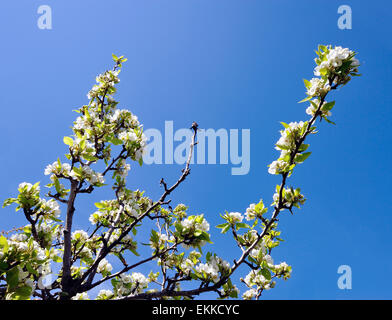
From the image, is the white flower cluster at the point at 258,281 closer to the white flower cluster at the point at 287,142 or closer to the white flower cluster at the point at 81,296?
the white flower cluster at the point at 287,142

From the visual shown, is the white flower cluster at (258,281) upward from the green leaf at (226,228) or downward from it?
downward

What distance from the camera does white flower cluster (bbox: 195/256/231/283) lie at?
3.55 metres

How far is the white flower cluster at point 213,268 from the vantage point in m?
3.55

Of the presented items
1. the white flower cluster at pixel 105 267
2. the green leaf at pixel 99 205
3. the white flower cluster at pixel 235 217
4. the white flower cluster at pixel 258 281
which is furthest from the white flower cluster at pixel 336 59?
the white flower cluster at pixel 105 267

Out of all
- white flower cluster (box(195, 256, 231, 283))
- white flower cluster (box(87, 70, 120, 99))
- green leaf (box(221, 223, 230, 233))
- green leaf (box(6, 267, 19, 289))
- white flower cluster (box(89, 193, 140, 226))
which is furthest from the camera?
white flower cluster (box(87, 70, 120, 99))

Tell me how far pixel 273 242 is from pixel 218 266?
1.22 meters

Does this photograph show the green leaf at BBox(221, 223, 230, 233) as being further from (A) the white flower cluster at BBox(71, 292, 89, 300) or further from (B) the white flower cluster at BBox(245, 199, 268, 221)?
(A) the white flower cluster at BBox(71, 292, 89, 300)

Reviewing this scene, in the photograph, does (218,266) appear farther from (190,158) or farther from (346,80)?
(346,80)

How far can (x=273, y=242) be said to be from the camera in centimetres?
441

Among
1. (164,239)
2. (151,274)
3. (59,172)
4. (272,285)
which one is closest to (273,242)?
(272,285)

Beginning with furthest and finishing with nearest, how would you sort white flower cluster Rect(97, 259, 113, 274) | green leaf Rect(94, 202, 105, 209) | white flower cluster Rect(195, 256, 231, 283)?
1. white flower cluster Rect(97, 259, 113, 274)
2. green leaf Rect(94, 202, 105, 209)
3. white flower cluster Rect(195, 256, 231, 283)

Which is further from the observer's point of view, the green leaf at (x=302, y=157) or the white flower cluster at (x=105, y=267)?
the white flower cluster at (x=105, y=267)

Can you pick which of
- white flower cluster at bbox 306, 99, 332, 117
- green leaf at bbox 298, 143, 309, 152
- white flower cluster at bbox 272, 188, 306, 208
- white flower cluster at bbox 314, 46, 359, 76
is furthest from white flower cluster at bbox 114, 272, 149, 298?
white flower cluster at bbox 314, 46, 359, 76

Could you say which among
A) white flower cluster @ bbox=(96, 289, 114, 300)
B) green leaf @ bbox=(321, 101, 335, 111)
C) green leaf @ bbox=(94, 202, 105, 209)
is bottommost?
white flower cluster @ bbox=(96, 289, 114, 300)
